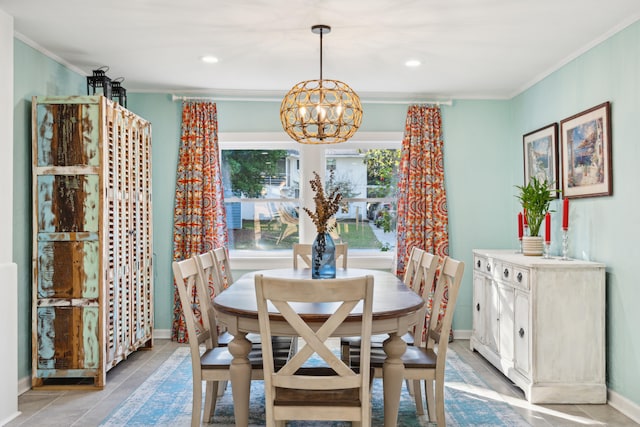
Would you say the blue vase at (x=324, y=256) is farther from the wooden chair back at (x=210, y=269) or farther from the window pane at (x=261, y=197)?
the window pane at (x=261, y=197)

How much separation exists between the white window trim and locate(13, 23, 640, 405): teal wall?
10 centimetres

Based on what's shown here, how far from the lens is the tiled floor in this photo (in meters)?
3.19

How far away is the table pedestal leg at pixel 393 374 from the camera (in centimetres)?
256

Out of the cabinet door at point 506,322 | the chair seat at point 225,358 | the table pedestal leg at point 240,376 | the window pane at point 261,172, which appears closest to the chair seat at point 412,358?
the chair seat at point 225,358

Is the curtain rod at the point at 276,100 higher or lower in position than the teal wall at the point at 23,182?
higher

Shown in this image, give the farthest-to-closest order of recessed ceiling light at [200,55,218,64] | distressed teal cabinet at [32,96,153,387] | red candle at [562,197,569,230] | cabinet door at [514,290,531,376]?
recessed ceiling light at [200,55,218,64] → red candle at [562,197,569,230] → distressed teal cabinet at [32,96,153,387] → cabinet door at [514,290,531,376]

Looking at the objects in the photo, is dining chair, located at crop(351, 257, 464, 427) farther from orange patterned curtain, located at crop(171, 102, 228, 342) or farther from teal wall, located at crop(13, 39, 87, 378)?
orange patterned curtain, located at crop(171, 102, 228, 342)

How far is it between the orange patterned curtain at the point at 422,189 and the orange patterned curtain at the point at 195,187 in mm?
1894

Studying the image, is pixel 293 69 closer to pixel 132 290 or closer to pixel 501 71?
pixel 501 71

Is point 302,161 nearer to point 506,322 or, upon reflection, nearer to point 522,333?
point 506,322

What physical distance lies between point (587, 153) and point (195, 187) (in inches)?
137

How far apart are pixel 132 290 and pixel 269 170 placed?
1.90m

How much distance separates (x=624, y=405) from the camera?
10.9ft

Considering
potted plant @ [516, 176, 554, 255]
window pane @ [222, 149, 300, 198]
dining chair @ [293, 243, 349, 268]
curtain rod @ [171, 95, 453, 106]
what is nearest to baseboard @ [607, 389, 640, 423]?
potted plant @ [516, 176, 554, 255]
